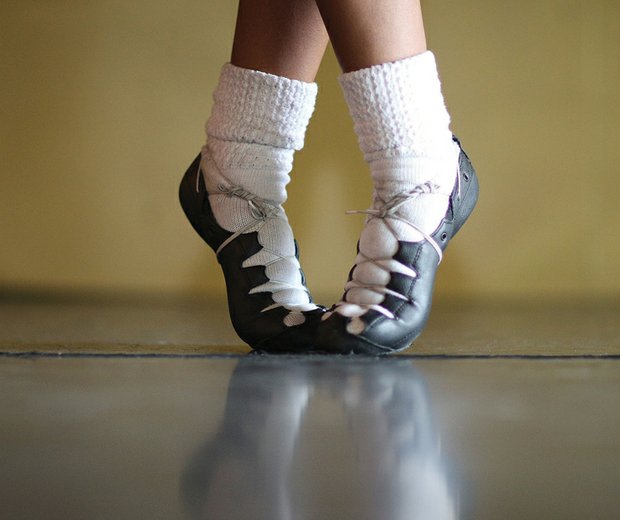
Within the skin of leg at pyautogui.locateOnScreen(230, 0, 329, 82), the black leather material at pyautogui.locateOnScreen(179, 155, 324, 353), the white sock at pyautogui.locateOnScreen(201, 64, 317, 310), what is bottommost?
the black leather material at pyautogui.locateOnScreen(179, 155, 324, 353)

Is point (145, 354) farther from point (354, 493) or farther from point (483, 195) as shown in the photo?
point (483, 195)

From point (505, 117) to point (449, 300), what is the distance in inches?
18.1

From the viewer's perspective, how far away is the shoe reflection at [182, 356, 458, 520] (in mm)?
326

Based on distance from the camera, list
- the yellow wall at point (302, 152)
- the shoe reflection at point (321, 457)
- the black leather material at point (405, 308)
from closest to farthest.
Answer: the shoe reflection at point (321, 457) → the black leather material at point (405, 308) → the yellow wall at point (302, 152)

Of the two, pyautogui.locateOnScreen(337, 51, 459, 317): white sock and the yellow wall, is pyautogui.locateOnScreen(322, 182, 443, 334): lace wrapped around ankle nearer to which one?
pyautogui.locateOnScreen(337, 51, 459, 317): white sock

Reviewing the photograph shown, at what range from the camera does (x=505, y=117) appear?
7.15 feet

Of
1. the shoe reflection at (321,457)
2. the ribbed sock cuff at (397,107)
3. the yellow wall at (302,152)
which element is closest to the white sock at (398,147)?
the ribbed sock cuff at (397,107)

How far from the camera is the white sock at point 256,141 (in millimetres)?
930

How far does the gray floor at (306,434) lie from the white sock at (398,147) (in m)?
0.11

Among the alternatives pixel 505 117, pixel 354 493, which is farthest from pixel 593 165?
pixel 354 493

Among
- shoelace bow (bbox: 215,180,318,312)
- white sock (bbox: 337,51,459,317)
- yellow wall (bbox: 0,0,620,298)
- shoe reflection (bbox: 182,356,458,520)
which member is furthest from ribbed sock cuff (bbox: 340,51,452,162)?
yellow wall (bbox: 0,0,620,298)

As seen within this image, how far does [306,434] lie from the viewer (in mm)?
442

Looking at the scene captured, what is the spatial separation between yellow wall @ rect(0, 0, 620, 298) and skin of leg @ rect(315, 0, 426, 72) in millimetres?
1203

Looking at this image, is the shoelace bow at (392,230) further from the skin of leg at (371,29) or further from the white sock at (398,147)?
the skin of leg at (371,29)
